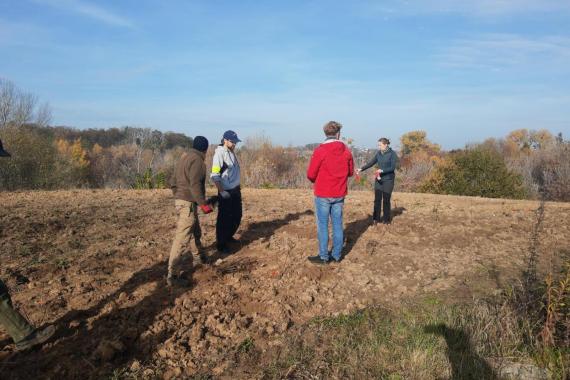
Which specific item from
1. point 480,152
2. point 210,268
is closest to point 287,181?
point 480,152

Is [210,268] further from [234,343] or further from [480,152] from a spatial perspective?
[480,152]

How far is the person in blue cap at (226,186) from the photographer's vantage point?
579cm

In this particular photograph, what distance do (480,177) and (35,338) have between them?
17.9m

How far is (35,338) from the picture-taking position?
351cm

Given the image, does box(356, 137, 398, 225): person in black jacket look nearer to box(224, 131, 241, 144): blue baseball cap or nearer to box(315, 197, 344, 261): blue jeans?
box(315, 197, 344, 261): blue jeans

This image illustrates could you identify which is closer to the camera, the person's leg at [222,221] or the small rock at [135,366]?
the small rock at [135,366]

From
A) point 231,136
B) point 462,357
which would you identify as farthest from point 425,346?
point 231,136

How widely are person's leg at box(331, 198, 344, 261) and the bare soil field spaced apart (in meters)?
0.25

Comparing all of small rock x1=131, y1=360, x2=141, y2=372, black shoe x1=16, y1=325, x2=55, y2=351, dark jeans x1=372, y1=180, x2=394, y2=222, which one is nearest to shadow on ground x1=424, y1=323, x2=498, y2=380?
small rock x1=131, y1=360, x2=141, y2=372

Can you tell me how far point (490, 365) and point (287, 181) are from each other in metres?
22.4

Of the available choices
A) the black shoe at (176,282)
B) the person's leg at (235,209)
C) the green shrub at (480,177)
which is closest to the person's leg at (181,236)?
the black shoe at (176,282)

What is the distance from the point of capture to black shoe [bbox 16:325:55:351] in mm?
3436

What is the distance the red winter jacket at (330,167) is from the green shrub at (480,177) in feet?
46.8

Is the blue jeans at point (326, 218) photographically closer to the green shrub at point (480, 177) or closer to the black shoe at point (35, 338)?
the black shoe at point (35, 338)
